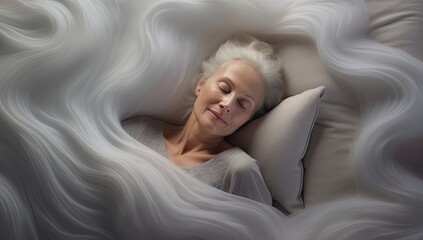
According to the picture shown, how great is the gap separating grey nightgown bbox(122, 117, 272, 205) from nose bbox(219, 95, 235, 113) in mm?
122

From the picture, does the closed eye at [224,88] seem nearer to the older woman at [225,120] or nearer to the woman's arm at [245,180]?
the older woman at [225,120]

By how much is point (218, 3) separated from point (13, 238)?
33.2 inches

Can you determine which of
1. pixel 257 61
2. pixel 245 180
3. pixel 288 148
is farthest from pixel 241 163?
pixel 257 61

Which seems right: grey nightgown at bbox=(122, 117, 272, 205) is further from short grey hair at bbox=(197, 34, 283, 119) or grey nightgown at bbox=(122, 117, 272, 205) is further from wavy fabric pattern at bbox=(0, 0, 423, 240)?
short grey hair at bbox=(197, 34, 283, 119)

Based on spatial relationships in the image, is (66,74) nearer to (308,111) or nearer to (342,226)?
(308,111)

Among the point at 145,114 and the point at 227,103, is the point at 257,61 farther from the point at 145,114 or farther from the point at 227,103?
the point at 145,114

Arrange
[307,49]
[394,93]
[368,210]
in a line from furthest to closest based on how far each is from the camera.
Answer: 1. [307,49]
2. [394,93]
3. [368,210]

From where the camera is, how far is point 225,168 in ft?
4.53

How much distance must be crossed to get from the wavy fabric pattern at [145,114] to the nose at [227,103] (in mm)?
188

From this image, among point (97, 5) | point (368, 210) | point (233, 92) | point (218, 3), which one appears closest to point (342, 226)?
point (368, 210)

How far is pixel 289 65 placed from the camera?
1.52 m

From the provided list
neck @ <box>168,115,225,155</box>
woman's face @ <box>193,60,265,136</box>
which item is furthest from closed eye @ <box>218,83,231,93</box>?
neck @ <box>168,115,225,155</box>

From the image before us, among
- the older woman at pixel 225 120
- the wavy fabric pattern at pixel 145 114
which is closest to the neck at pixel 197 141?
the older woman at pixel 225 120

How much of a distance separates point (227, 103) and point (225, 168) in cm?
17
